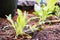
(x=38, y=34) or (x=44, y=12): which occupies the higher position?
(x=44, y=12)

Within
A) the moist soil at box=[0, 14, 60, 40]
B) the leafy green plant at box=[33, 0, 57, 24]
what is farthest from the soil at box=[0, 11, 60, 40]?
the leafy green plant at box=[33, 0, 57, 24]

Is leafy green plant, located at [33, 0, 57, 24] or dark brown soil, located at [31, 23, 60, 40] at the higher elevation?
leafy green plant, located at [33, 0, 57, 24]

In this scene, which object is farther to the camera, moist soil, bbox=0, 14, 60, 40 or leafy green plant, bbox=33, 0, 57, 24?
leafy green plant, bbox=33, 0, 57, 24

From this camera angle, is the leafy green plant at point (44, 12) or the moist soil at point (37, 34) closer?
the moist soil at point (37, 34)

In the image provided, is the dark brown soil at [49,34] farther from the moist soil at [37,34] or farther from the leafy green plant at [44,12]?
the leafy green plant at [44,12]

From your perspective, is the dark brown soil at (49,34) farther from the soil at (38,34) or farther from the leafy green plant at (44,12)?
the leafy green plant at (44,12)

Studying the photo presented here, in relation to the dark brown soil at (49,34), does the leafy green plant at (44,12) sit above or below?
above

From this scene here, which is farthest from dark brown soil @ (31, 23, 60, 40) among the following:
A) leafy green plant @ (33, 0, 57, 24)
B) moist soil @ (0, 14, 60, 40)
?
leafy green plant @ (33, 0, 57, 24)

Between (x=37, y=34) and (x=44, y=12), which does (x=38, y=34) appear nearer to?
(x=37, y=34)

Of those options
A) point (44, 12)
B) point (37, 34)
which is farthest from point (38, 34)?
point (44, 12)

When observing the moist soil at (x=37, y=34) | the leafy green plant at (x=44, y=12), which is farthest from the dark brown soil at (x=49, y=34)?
the leafy green plant at (x=44, y=12)

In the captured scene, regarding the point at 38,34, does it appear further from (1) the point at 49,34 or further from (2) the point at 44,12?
(2) the point at 44,12

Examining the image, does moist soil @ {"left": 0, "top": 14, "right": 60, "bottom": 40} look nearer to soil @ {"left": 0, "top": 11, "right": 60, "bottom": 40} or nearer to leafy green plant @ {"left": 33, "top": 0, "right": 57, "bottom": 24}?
soil @ {"left": 0, "top": 11, "right": 60, "bottom": 40}

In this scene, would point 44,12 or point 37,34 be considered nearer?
point 37,34
